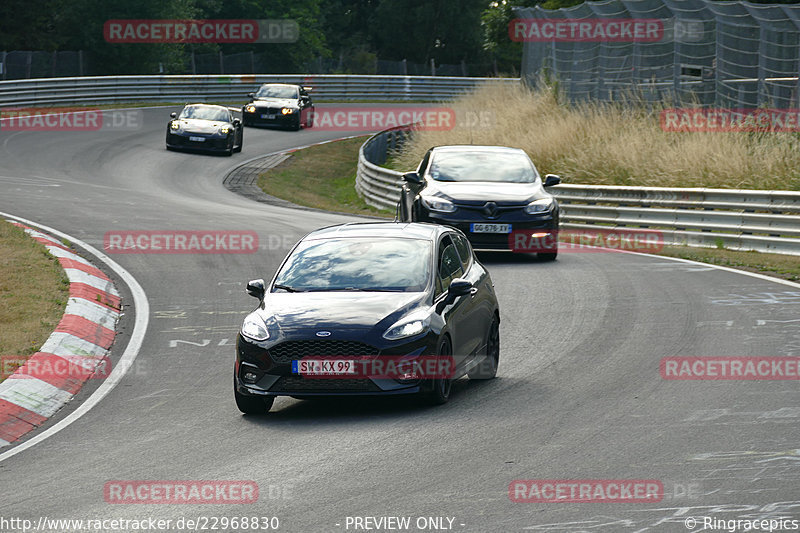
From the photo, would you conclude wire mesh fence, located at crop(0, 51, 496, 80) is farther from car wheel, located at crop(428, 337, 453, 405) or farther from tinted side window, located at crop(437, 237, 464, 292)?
car wheel, located at crop(428, 337, 453, 405)

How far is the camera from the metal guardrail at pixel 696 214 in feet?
65.8

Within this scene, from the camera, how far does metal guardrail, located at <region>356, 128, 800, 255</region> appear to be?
20047 millimetres

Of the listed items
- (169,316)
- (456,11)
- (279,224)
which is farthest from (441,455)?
(456,11)

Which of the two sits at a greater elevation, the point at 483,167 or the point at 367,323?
the point at 367,323

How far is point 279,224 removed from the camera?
22.2 metres

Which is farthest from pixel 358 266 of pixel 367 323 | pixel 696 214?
pixel 696 214

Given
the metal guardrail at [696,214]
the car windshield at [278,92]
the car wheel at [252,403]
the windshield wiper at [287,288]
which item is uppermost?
the windshield wiper at [287,288]

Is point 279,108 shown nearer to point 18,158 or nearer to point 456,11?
point 18,158

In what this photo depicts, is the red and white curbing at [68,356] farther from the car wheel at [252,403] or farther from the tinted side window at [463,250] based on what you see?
the tinted side window at [463,250]
